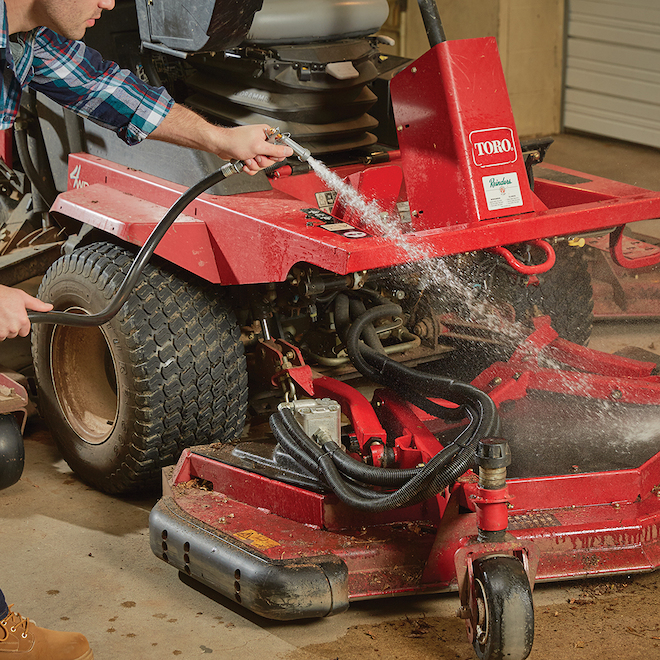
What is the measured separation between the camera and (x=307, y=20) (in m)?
3.27

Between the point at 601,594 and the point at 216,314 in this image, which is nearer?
the point at 601,594

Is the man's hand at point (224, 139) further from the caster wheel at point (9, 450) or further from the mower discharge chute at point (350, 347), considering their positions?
the caster wheel at point (9, 450)

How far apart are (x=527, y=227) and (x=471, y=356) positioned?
1041 millimetres

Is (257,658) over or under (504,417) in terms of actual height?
under

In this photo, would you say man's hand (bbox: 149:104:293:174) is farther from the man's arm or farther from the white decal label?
the white decal label

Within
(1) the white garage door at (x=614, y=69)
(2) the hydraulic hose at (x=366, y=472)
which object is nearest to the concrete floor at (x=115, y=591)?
(2) the hydraulic hose at (x=366, y=472)

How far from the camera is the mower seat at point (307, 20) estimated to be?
3236 millimetres

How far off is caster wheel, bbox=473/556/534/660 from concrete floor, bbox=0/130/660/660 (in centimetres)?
20

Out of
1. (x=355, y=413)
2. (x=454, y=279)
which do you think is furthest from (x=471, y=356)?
(x=355, y=413)

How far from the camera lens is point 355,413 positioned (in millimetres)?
2918

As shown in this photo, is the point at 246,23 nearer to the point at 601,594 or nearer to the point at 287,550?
the point at 287,550

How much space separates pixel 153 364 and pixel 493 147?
3.98 feet

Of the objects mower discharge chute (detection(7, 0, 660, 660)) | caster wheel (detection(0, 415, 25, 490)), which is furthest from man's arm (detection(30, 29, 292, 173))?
caster wheel (detection(0, 415, 25, 490))

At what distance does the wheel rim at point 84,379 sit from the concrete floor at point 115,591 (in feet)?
0.74
